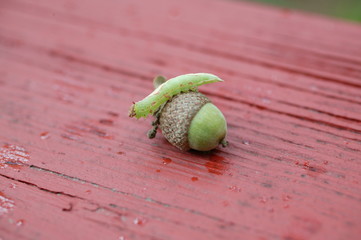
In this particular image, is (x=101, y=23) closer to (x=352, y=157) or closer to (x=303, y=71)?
(x=303, y=71)

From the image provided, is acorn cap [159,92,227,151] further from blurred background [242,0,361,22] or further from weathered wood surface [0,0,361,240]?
blurred background [242,0,361,22]

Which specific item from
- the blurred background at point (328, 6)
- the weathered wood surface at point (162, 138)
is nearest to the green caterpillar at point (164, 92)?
the weathered wood surface at point (162, 138)

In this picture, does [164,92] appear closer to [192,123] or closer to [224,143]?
[192,123]

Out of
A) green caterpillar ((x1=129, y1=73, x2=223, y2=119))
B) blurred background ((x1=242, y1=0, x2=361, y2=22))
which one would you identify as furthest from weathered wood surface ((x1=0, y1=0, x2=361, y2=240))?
blurred background ((x1=242, y1=0, x2=361, y2=22))

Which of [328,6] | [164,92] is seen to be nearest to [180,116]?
[164,92]

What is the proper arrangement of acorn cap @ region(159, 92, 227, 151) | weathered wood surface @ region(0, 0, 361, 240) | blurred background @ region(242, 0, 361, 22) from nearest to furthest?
1. weathered wood surface @ region(0, 0, 361, 240)
2. acorn cap @ region(159, 92, 227, 151)
3. blurred background @ region(242, 0, 361, 22)

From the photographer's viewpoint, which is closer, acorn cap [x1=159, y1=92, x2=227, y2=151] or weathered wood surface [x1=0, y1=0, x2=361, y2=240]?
weathered wood surface [x1=0, y1=0, x2=361, y2=240]

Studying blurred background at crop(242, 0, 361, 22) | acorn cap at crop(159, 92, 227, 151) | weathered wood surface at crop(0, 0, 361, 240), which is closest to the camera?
weathered wood surface at crop(0, 0, 361, 240)
